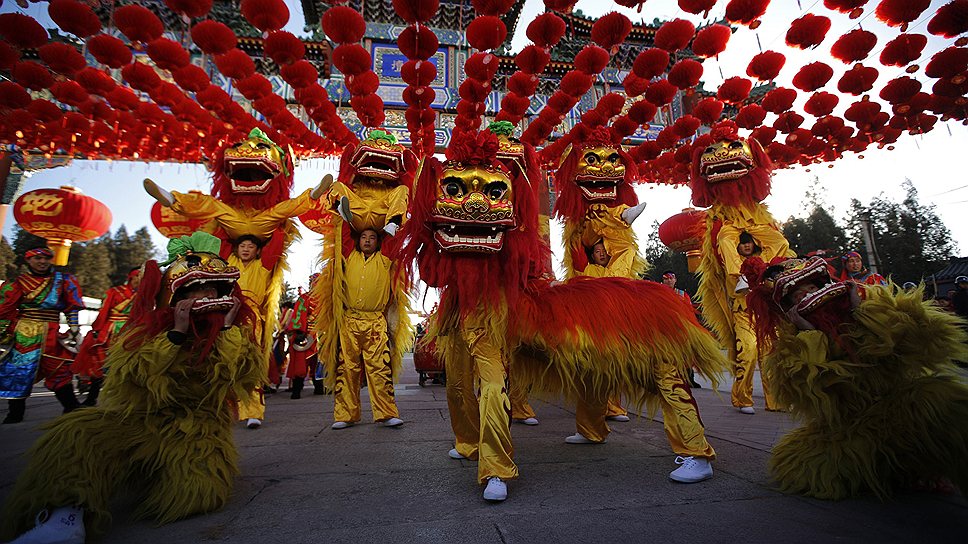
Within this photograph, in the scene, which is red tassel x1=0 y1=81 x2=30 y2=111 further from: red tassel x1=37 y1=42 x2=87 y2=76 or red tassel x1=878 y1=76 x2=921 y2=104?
red tassel x1=878 y1=76 x2=921 y2=104

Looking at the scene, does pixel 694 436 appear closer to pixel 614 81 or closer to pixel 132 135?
pixel 132 135

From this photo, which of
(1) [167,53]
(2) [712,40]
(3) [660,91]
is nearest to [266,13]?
(1) [167,53]

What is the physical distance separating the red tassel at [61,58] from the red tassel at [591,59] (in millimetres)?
5413

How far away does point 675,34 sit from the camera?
14.6ft

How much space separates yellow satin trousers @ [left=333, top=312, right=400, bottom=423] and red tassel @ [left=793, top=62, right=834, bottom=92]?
5369mm

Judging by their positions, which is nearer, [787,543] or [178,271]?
[787,543]

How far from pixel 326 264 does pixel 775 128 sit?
5.93m

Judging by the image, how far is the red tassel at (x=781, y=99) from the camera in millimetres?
5047

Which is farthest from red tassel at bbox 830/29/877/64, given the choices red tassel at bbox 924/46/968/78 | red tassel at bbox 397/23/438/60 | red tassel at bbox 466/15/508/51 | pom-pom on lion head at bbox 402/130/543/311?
pom-pom on lion head at bbox 402/130/543/311

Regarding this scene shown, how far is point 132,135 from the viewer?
601 cm

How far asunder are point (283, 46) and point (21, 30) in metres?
2.15

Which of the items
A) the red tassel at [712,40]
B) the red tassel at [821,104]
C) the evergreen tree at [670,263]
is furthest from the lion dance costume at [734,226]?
the evergreen tree at [670,263]

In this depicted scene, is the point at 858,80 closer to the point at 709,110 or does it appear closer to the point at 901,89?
the point at 901,89

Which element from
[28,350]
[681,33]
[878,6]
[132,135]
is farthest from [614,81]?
[28,350]
